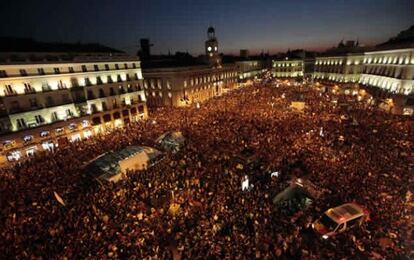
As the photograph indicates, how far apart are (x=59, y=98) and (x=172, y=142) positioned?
57.1 ft

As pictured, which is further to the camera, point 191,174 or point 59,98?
point 59,98

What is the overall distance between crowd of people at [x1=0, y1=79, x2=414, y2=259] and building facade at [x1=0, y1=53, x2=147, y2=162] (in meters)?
6.73

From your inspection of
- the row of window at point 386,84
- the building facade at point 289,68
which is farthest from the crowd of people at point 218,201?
the building facade at point 289,68

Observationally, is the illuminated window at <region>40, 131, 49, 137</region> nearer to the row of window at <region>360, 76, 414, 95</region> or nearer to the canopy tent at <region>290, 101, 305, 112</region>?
the canopy tent at <region>290, 101, 305, 112</region>

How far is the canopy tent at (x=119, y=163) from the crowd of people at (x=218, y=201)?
2.95 ft

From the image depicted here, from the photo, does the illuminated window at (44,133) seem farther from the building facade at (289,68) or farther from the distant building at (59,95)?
the building facade at (289,68)

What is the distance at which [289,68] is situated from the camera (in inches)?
3595

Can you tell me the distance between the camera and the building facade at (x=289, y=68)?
293 feet

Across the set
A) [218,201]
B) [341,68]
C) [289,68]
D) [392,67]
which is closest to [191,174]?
[218,201]

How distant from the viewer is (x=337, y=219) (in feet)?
37.5

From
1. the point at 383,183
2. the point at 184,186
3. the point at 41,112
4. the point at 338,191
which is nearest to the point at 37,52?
the point at 41,112

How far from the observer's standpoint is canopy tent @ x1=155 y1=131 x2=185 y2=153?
22.2 metres

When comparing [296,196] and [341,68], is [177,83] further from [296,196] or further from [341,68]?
[341,68]

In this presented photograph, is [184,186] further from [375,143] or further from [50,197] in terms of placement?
[375,143]
